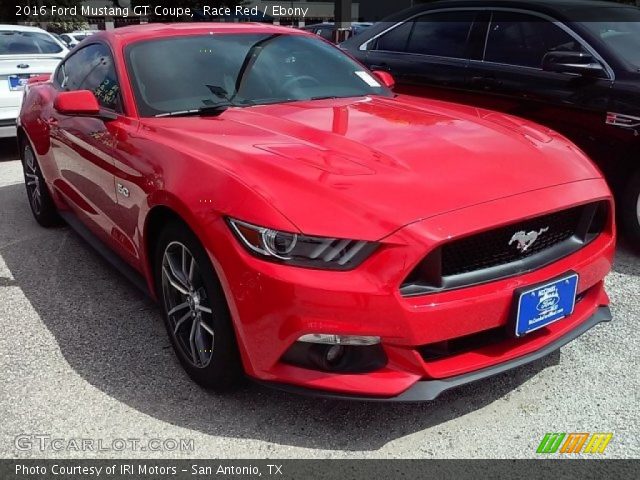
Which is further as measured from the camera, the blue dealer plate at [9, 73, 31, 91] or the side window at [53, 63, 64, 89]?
the blue dealer plate at [9, 73, 31, 91]

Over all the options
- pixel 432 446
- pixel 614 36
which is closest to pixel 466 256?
pixel 432 446

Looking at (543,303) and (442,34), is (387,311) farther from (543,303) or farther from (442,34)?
(442,34)

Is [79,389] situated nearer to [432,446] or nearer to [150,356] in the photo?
[150,356]

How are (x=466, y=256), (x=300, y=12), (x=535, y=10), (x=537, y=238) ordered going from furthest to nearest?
1. (x=300, y=12)
2. (x=535, y=10)
3. (x=537, y=238)
4. (x=466, y=256)

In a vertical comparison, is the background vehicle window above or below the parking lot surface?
above

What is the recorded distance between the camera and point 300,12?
1588 inches

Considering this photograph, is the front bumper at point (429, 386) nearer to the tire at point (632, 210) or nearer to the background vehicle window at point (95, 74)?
the background vehicle window at point (95, 74)

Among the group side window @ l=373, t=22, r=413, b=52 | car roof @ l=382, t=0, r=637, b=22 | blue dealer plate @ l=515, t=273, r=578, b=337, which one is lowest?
blue dealer plate @ l=515, t=273, r=578, b=337

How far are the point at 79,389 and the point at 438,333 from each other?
159 centimetres

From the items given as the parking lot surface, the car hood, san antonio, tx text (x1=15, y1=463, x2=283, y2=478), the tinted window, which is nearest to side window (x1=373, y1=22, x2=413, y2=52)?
the car hood

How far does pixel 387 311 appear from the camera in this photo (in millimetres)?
1965

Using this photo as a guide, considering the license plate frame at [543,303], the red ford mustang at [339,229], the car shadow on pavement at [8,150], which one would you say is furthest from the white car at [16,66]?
the license plate frame at [543,303]

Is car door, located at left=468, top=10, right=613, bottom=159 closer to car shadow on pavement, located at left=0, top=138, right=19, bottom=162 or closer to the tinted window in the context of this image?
car shadow on pavement, located at left=0, top=138, right=19, bottom=162

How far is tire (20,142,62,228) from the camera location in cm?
460
